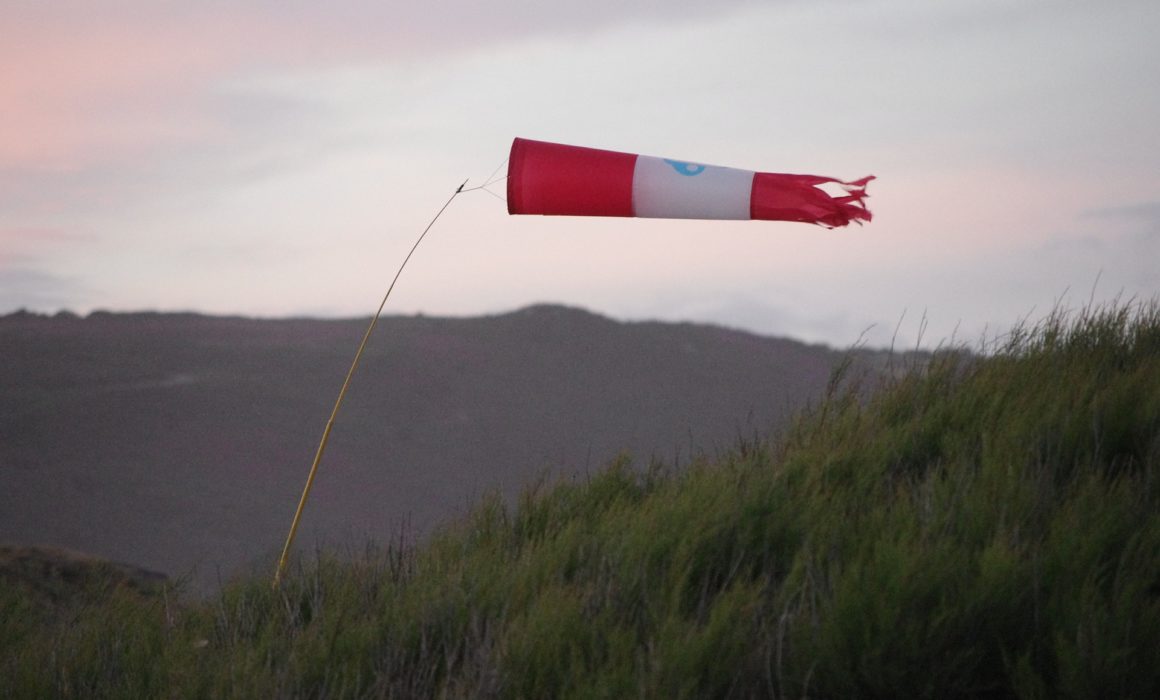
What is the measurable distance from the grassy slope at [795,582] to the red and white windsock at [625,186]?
1.02m

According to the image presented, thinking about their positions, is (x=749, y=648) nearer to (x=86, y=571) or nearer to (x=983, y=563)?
(x=983, y=563)

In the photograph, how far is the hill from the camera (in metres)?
11.3

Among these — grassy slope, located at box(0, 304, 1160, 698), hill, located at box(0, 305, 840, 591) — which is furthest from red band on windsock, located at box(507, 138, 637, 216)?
hill, located at box(0, 305, 840, 591)

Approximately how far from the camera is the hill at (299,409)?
37.2 ft

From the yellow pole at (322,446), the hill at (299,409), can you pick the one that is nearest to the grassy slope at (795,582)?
the yellow pole at (322,446)

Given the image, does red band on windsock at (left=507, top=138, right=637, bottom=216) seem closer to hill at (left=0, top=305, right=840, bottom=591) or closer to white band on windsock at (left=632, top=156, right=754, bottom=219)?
white band on windsock at (left=632, top=156, right=754, bottom=219)

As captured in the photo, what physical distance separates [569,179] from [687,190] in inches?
19.0

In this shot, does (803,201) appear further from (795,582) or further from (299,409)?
(299,409)

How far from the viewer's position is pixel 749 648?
290 centimetres

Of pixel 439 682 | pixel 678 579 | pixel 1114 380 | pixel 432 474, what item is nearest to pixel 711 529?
pixel 678 579

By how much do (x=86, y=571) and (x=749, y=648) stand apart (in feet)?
18.3

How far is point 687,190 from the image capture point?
448 cm

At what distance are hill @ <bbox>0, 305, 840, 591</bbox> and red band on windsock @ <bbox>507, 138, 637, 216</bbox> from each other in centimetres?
535

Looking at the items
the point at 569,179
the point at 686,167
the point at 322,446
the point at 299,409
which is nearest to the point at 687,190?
the point at 686,167
